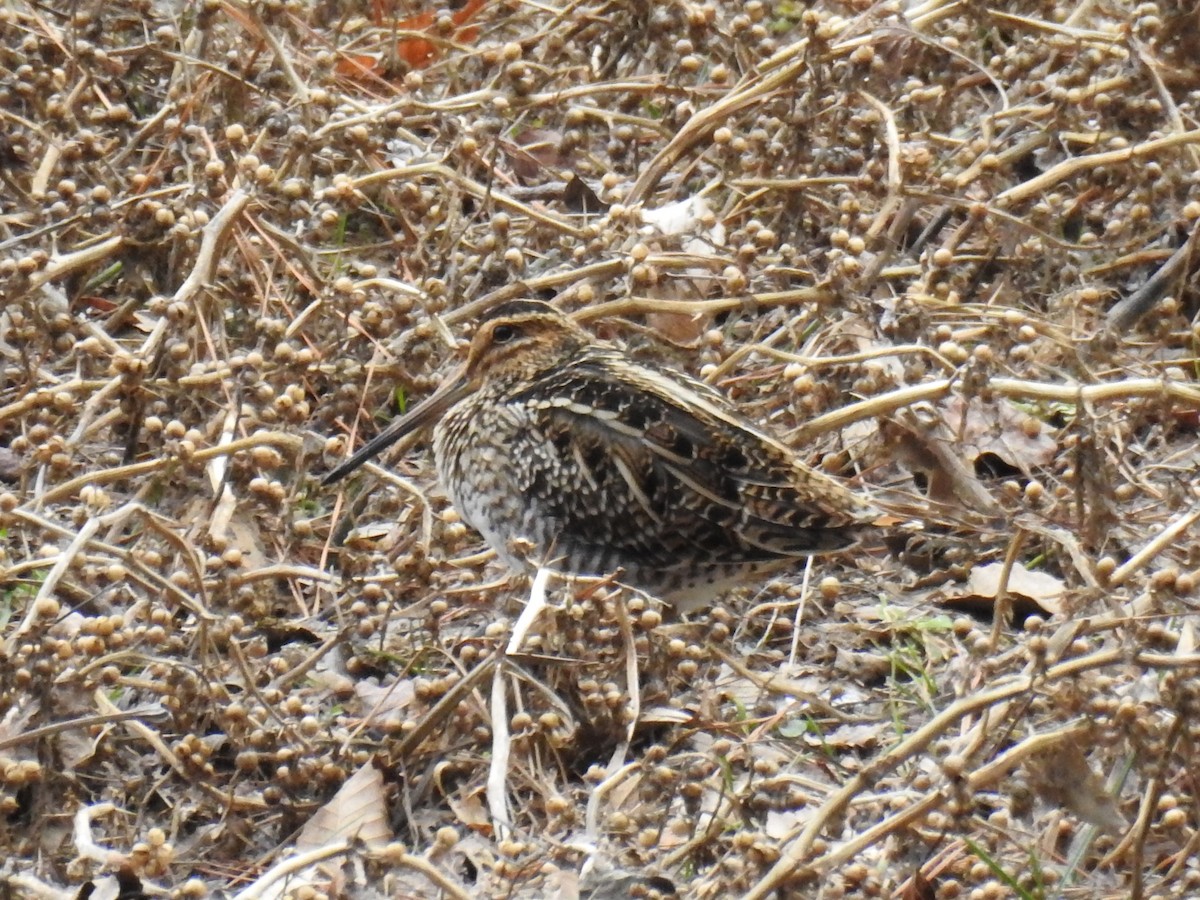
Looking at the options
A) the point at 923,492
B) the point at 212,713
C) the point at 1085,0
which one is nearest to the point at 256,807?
the point at 212,713

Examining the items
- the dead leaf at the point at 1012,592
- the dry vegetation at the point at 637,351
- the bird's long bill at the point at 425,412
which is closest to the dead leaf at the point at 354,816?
the dry vegetation at the point at 637,351

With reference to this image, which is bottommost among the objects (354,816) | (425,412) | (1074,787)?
(354,816)

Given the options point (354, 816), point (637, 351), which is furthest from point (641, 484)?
point (354, 816)

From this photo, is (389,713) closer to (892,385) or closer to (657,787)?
(657,787)

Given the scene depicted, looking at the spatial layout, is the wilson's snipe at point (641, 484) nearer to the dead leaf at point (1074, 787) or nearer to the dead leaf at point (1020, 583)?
the dead leaf at point (1020, 583)

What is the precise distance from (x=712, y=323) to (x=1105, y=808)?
2.39 meters

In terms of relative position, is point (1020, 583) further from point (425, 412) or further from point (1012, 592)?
point (425, 412)

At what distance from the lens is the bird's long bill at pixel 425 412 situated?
169 inches

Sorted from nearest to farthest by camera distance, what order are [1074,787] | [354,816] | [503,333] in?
[1074,787] → [354,816] → [503,333]

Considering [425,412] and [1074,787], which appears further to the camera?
[425,412]

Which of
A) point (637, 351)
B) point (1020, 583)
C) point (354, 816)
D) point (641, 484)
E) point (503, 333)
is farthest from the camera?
point (637, 351)

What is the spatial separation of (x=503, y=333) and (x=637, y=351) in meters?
0.40

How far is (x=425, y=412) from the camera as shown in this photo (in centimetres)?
442

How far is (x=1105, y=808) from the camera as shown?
2.62m
